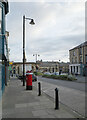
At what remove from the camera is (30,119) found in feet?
17.3

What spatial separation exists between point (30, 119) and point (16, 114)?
891 mm

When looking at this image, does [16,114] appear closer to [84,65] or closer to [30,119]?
[30,119]

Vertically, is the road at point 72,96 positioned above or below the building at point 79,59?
below

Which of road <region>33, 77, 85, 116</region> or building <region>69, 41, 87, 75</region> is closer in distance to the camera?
road <region>33, 77, 85, 116</region>

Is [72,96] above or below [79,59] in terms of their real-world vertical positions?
below

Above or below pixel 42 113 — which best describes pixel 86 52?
above

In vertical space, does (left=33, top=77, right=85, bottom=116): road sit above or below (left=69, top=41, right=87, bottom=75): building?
below

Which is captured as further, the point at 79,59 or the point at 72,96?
the point at 79,59

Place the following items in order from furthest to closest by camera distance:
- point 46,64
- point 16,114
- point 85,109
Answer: point 46,64
point 85,109
point 16,114

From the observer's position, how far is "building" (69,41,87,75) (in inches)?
1982

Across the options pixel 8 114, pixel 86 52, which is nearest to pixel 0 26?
pixel 8 114

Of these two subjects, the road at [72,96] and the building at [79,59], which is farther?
the building at [79,59]

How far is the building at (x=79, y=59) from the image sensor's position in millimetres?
50350

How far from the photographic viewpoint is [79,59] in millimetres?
54000
